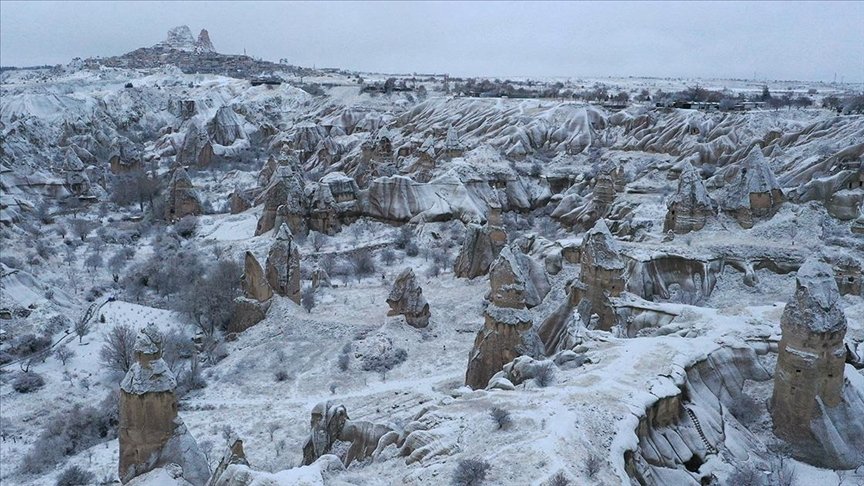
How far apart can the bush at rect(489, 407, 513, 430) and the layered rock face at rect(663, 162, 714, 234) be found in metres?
19.2

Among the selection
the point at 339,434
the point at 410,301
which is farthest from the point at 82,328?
the point at 339,434

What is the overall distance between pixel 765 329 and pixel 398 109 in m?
68.4

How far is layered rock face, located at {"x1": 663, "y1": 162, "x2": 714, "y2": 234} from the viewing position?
28.0 m

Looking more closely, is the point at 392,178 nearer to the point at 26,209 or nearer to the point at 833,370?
the point at 26,209

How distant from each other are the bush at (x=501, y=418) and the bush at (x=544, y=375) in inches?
74.6

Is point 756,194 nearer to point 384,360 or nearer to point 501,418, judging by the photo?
point 384,360

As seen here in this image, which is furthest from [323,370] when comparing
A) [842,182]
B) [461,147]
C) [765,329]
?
[461,147]

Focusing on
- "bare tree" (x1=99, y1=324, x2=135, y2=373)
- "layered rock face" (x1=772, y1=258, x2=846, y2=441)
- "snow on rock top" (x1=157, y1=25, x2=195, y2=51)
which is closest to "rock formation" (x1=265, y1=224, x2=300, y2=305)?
"bare tree" (x1=99, y1=324, x2=135, y2=373)

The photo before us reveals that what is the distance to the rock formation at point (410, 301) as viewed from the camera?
953 inches

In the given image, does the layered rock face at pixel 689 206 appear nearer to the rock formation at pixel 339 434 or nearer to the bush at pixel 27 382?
the rock formation at pixel 339 434

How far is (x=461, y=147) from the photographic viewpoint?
164ft

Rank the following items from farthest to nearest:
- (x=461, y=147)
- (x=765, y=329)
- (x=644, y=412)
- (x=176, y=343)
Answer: (x=461, y=147), (x=176, y=343), (x=765, y=329), (x=644, y=412)

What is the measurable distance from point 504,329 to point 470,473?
721cm

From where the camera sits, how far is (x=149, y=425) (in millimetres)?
12945
